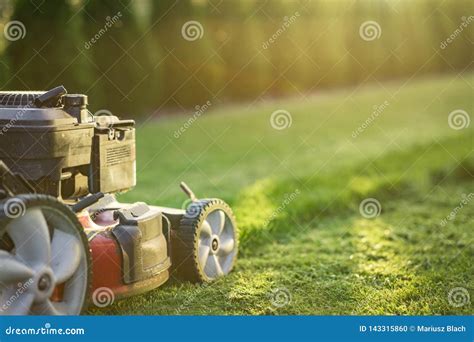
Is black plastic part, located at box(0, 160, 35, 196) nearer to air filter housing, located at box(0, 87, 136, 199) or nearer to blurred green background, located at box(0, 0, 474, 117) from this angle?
air filter housing, located at box(0, 87, 136, 199)

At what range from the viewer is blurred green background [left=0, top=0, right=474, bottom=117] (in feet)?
19.5

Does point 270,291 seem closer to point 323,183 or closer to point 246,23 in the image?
point 323,183

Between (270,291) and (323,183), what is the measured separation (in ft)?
11.0

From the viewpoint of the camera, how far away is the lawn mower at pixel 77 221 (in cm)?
311

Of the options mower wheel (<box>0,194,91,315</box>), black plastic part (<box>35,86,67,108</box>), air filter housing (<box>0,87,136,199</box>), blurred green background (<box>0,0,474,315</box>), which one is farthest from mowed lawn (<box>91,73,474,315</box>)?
black plastic part (<box>35,86,67,108</box>)

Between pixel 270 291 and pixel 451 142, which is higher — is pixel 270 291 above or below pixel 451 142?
below

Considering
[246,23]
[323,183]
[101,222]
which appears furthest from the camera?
[246,23]

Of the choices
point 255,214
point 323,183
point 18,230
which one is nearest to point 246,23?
point 323,183

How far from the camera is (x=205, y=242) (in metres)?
4.22

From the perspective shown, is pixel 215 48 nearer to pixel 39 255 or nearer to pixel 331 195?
pixel 331 195

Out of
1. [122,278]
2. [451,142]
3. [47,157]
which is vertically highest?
[451,142]

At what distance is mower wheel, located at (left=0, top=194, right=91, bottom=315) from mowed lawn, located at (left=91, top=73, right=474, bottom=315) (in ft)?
1.88

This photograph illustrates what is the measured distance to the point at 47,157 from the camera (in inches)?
133

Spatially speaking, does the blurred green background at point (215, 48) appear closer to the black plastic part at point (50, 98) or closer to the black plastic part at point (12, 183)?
the black plastic part at point (50, 98)
